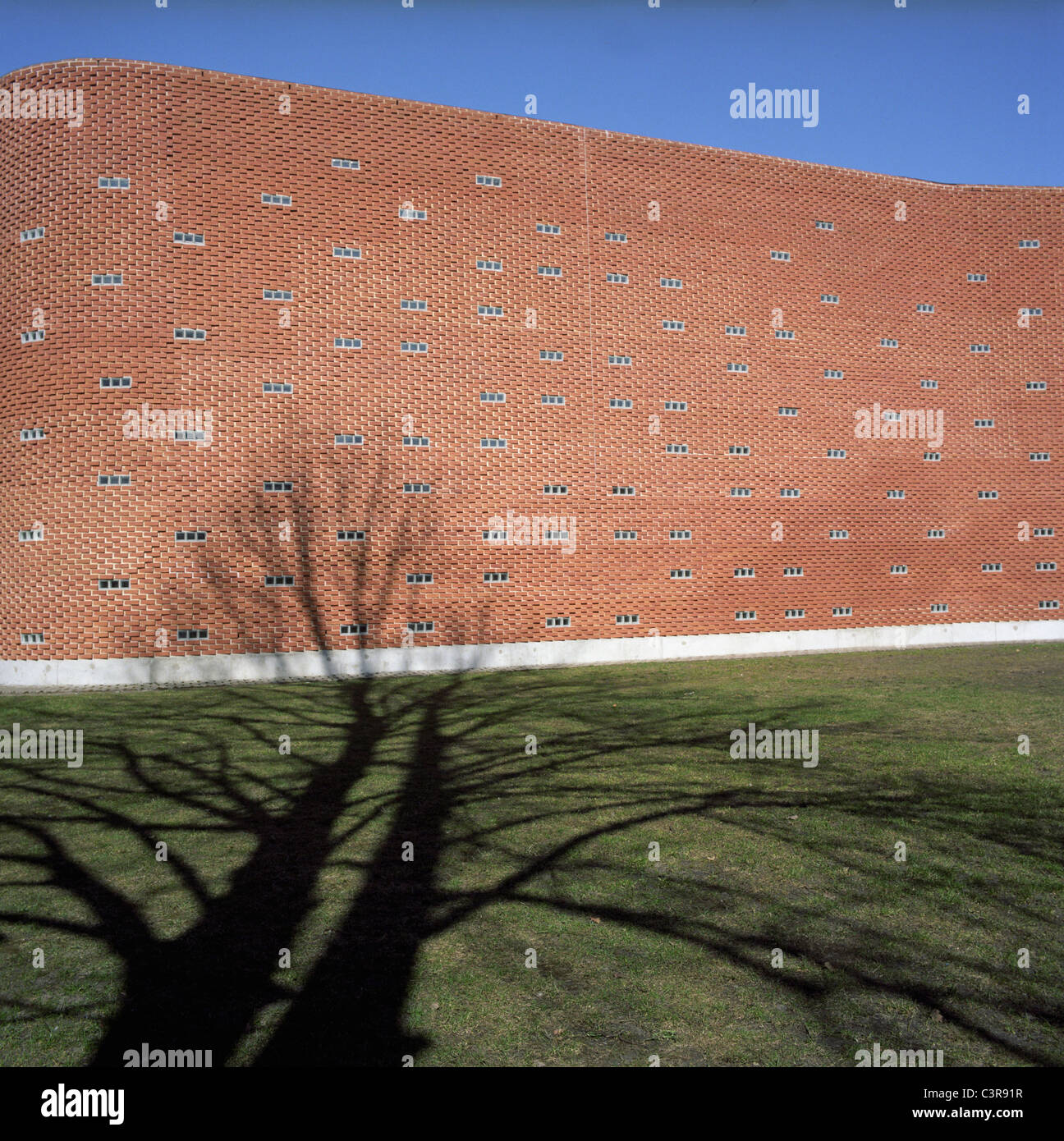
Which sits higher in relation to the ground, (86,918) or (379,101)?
(379,101)

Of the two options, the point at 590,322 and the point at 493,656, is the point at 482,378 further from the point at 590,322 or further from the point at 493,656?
the point at 493,656

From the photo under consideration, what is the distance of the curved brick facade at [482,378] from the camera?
1984 cm

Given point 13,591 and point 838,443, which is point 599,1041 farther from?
point 838,443

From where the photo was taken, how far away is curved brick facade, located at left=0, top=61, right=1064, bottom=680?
19844 mm

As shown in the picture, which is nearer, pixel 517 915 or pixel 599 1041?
pixel 599 1041

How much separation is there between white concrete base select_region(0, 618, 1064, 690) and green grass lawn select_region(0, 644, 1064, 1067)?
5.82m

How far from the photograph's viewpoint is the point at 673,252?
2391 centimetres

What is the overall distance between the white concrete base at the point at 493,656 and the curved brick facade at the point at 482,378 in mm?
298

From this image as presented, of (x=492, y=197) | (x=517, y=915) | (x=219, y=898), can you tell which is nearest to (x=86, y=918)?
(x=219, y=898)

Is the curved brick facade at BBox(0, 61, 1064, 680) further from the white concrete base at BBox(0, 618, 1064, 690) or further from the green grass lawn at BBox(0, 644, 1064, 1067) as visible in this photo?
the green grass lawn at BBox(0, 644, 1064, 1067)

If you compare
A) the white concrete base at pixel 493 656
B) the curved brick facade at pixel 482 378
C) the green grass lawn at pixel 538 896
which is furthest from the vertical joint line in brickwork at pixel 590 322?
the green grass lawn at pixel 538 896

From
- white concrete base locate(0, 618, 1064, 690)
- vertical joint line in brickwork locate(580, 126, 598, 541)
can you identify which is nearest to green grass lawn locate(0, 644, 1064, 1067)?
white concrete base locate(0, 618, 1064, 690)

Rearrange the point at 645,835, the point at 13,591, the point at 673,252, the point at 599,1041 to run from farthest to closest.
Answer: the point at 673,252 → the point at 13,591 → the point at 645,835 → the point at 599,1041
